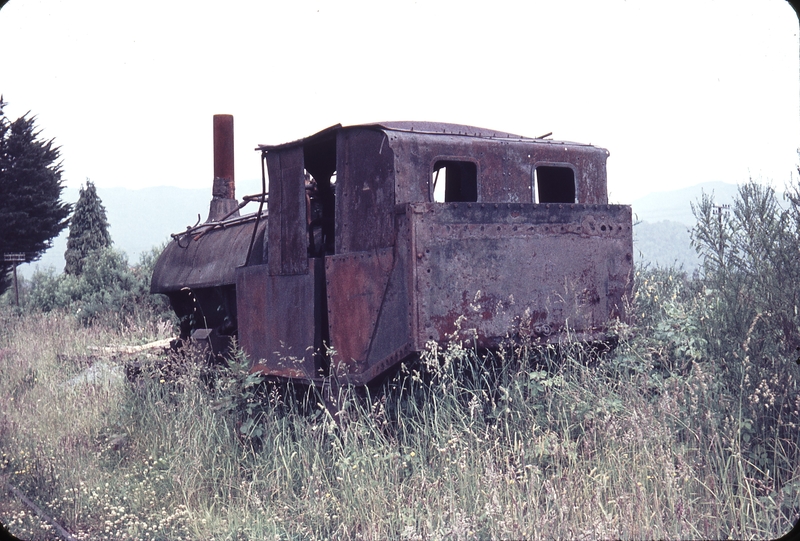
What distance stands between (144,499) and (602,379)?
3674 mm

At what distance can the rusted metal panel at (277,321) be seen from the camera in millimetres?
6164

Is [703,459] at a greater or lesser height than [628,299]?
lesser

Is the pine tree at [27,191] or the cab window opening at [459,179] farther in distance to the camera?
the pine tree at [27,191]

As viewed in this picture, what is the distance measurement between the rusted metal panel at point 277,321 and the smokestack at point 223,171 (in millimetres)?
3812

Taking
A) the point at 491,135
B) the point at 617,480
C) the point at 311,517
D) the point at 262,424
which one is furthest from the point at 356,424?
the point at 491,135

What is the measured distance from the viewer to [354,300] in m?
5.66

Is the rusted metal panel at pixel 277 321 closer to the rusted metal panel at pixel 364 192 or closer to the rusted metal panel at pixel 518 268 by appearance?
the rusted metal panel at pixel 364 192

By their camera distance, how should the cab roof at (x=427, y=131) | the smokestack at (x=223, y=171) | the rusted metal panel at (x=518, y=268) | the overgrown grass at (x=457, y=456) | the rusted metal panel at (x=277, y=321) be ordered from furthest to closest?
the smokestack at (x=223, y=171)
the rusted metal panel at (x=277, y=321)
the cab roof at (x=427, y=131)
the rusted metal panel at (x=518, y=268)
the overgrown grass at (x=457, y=456)

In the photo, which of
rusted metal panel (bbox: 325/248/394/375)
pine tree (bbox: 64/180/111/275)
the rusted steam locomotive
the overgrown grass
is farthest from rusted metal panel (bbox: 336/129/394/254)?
pine tree (bbox: 64/180/111/275)

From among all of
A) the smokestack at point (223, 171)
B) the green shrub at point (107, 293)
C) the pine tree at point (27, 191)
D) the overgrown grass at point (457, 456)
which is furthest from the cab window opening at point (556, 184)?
the pine tree at point (27, 191)

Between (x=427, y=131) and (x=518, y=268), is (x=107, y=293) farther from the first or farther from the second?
(x=518, y=268)

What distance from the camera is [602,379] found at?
5516 millimetres

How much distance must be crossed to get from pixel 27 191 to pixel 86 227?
261 inches

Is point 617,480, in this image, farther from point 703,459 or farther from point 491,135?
point 491,135
